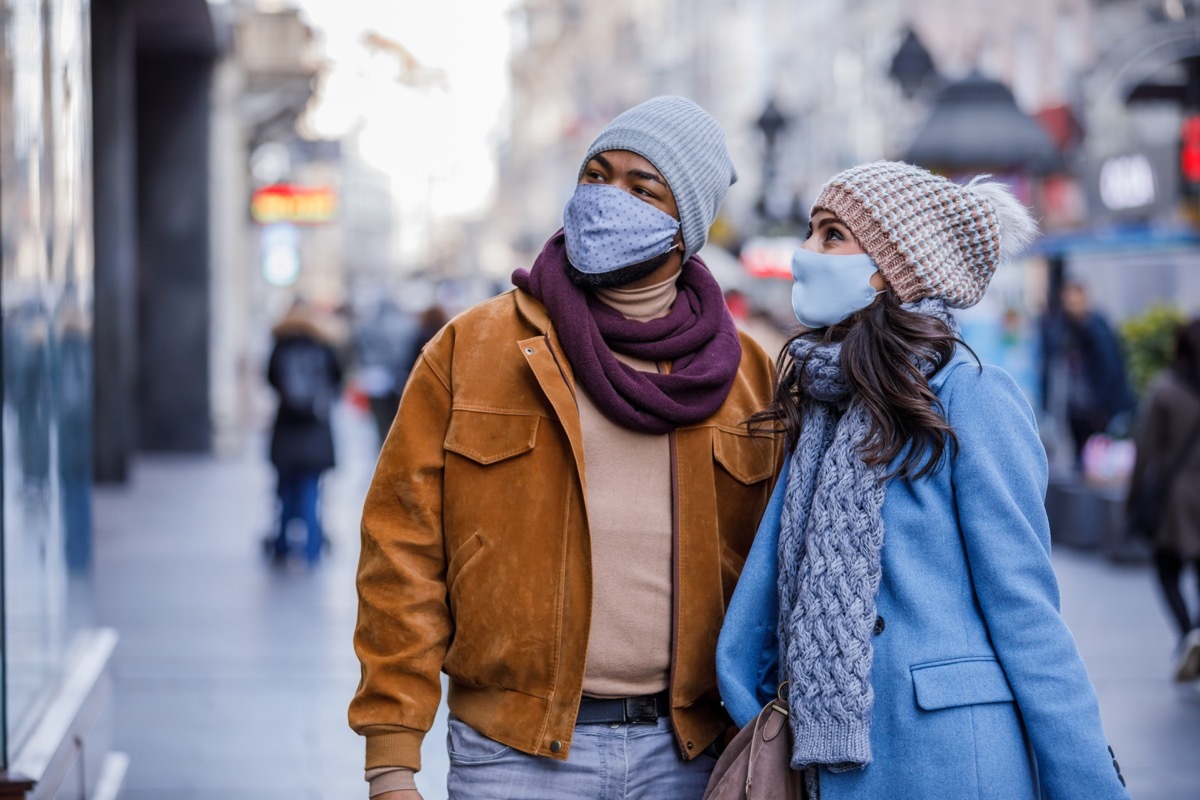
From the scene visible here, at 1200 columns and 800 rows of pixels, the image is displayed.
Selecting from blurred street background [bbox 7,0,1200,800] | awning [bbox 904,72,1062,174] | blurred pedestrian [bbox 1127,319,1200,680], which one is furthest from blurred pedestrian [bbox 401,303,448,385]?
blurred pedestrian [bbox 1127,319,1200,680]

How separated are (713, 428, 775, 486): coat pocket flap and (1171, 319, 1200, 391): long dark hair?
19.1 feet

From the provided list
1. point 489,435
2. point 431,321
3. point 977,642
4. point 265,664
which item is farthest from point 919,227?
point 431,321

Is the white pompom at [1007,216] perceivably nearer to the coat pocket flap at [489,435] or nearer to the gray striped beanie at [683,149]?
the gray striped beanie at [683,149]

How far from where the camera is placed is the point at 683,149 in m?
3.00

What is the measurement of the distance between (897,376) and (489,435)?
76cm

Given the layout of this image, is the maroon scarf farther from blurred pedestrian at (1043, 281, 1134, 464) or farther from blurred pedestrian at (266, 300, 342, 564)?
blurred pedestrian at (1043, 281, 1134, 464)

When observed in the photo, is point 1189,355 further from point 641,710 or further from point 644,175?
point 641,710

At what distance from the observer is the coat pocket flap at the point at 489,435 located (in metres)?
2.91

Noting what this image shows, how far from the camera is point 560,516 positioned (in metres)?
2.90

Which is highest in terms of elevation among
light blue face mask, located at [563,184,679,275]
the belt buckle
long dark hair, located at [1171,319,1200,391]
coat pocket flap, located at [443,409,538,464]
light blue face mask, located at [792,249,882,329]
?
light blue face mask, located at [563,184,679,275]

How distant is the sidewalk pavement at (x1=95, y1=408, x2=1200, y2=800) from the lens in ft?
20.1

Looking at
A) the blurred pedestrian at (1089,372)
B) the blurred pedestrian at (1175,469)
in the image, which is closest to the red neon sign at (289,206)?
the blurred pedestrian at (1089,372)

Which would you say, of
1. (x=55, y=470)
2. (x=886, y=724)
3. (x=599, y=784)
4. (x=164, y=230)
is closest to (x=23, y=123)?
(x=55, y=470)

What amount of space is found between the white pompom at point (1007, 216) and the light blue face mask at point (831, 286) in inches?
10.8
